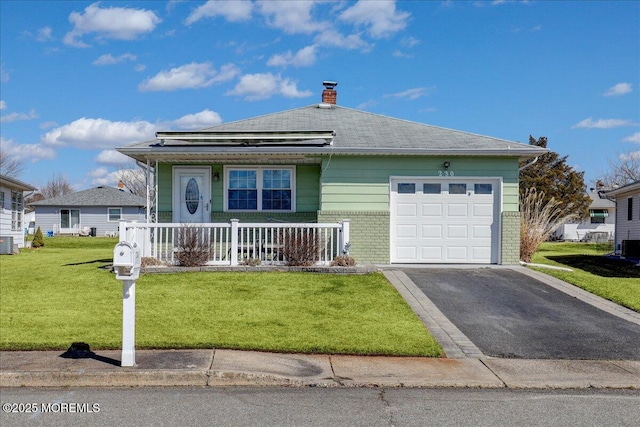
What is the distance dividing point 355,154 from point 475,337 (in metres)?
7.40

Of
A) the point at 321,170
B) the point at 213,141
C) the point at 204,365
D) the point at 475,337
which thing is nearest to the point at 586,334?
the point at 475,337

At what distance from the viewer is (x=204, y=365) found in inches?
248

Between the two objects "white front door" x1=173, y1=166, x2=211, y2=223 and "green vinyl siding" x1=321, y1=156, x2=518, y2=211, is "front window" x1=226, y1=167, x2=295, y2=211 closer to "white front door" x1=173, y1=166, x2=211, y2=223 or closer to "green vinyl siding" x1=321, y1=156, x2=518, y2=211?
"white front door" x1=173, y1=166, x2=211, y2=223

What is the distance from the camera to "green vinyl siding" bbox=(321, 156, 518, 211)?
1459 centimetres

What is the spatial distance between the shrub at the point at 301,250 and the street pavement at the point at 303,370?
5849 millimetres

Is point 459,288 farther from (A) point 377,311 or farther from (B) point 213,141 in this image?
(B) point 213,141

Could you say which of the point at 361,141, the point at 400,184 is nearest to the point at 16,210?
the point at 361,141

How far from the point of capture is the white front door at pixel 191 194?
15.3 meters

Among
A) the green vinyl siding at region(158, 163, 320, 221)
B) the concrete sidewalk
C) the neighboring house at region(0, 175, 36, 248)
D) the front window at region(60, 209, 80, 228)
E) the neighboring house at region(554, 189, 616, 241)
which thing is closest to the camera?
the concrete sidewalk

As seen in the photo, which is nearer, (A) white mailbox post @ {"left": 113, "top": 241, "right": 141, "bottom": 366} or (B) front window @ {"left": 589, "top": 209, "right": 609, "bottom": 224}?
(A) white mailbox post @ {"left": 113, "top": 241, "right": 141, "bottom": 366}

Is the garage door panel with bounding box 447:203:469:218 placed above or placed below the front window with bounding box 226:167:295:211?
below

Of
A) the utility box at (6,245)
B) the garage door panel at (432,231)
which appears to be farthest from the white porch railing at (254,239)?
the utility box at (6,245)

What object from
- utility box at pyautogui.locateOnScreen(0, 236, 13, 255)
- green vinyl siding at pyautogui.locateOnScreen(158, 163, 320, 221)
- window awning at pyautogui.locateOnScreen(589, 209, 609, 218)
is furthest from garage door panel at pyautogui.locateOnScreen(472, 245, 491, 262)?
window awning at pyautogui.locateOnScreen(589, 209, 609, 218)

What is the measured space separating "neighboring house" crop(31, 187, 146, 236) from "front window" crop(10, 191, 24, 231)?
15.4 m
